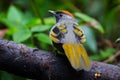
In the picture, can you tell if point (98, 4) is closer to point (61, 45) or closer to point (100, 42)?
point (100, 42)

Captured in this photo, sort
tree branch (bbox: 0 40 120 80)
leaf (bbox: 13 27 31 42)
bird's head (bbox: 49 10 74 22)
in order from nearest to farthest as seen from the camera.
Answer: tree branch (bbox: 0 40 120 80)
bird's head (bbox: 49 10 74 22)
leaf (bbox: 13 27 31 42)

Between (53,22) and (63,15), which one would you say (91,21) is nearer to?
(53,22)

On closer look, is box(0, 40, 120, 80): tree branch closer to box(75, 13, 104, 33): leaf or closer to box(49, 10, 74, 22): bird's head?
box(49, 10, 74, 22): bird's head

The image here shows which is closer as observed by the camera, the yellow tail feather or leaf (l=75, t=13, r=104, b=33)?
the yellow tail feather

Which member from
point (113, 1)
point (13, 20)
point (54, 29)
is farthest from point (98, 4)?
point (54, 29)

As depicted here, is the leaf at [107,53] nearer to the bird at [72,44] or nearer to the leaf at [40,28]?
the leaf at [40,28]

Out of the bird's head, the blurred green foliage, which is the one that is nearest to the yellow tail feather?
the bird's head

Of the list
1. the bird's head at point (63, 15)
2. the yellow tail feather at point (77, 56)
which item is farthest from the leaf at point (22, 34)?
the yellow tail feather at point (77, 56)
